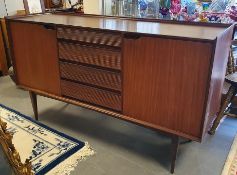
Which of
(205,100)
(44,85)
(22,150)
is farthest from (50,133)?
(205,100)

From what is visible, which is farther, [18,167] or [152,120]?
[152,120]

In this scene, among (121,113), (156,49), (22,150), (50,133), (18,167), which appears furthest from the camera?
(50,133)

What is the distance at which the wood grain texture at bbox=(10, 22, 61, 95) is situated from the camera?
5.98 feet

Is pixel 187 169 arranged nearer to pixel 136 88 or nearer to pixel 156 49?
pixel 136 88

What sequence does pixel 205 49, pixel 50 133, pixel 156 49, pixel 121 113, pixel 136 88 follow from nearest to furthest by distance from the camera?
pixel 205 49
pixel 156 49
pixel 136 88
pixel 121 113
pixel 50 133

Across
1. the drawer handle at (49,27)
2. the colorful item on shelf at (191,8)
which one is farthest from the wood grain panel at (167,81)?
the colorful item on shelf at (191,8)

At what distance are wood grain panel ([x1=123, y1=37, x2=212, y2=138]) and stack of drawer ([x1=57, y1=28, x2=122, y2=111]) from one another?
0.26 ft

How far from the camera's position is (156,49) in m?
1.39

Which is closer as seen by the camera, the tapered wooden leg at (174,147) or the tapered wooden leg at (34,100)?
the tapered wooden leg at (174,147)

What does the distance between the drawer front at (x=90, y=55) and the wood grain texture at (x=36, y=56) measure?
0.09 metres

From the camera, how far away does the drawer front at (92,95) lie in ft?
5.49

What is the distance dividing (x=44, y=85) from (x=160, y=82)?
1006 mm

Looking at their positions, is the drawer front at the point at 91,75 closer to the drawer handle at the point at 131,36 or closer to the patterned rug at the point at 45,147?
the drawer handle at the point at 131,36

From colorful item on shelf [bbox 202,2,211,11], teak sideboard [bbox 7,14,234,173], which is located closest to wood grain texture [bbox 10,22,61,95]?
teak sideboard [bbox 7,14,234,173]
